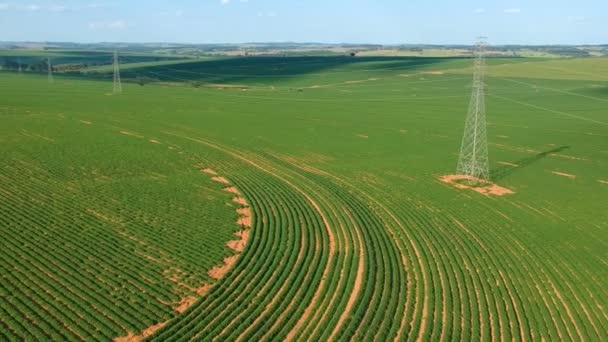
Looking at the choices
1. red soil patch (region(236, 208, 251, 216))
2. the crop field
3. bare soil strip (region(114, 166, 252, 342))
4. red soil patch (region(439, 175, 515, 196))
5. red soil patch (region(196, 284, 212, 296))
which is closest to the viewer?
bare soil strip (region(114, 166, 252, 342))

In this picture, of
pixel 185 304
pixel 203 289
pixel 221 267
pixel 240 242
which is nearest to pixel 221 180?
pixel 240 242

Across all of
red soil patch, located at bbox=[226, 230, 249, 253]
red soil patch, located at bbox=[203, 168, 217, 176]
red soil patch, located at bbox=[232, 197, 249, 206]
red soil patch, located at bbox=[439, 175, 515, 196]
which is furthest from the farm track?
red soil patch, located at bbox=[203, 168, 217, 176]

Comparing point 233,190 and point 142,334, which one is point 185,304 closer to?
point 142,334

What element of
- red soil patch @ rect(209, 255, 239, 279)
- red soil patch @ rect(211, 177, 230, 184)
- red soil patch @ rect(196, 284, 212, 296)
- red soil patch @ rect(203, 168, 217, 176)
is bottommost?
red soil patch @ rect(196, 284, 212, 296)

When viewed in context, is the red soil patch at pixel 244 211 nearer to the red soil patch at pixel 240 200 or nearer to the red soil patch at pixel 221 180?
the red soil patch at pixel 240 200

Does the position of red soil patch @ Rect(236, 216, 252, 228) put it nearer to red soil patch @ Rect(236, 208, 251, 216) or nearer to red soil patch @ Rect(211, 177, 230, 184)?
red soil patch @ Rect(236, 208, 251, 216)

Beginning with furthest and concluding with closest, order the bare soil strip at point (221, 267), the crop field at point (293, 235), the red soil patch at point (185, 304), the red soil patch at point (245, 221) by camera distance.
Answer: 1. the red soil patch at point (245, 221)
2. the red soil patch at point (185, 304)
3. the crop field at point (293, 235)
4. the bare soil strip at point (221, 267)

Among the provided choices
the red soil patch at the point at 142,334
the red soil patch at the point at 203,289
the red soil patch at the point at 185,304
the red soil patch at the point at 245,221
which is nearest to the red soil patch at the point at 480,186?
the red soil patch at the point at 245,221
